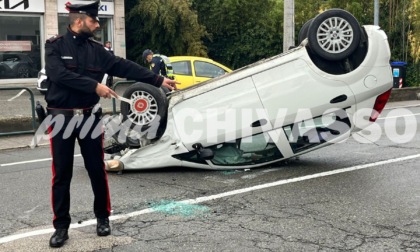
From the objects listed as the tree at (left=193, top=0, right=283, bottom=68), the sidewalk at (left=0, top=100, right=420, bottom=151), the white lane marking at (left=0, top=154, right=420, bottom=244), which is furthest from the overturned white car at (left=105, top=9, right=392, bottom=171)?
the tree at (left=193, top=0, right=283, bottom=68)

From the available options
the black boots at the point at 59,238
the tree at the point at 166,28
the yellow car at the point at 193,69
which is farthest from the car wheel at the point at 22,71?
the black boots at the point at 59,238

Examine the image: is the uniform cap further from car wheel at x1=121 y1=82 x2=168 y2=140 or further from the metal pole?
the metal pole

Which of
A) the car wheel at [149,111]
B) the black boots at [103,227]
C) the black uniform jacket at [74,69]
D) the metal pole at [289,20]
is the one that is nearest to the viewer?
the black uniform jacket at [74,69]

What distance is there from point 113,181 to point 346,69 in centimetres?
329

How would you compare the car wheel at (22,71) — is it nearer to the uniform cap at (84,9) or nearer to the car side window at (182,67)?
the car side window at (182,67)

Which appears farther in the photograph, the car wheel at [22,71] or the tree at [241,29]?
the tree at [241,29]

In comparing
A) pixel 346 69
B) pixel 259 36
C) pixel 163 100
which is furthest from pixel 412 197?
pixel 259 36

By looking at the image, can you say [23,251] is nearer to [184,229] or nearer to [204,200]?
[184,229]

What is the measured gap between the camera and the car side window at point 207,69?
50.2ft

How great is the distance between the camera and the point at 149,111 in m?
7.11

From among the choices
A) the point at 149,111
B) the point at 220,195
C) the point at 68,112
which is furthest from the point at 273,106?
the point at 68,112

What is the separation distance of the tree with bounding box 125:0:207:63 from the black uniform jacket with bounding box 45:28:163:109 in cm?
1867

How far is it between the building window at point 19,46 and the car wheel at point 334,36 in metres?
18.3

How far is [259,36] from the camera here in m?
24.3
